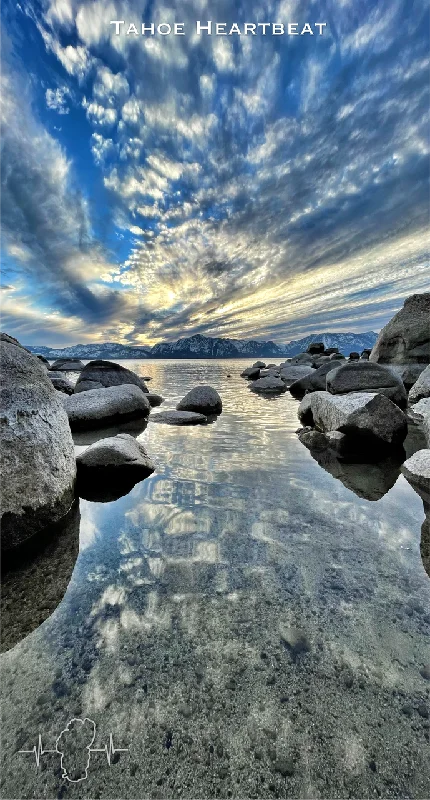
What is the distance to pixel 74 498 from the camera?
4.85m

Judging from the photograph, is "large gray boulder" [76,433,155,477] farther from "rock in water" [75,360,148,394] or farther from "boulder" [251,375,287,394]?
"boulder" [251,375,287,394]

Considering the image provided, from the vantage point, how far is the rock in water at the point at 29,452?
3.60m

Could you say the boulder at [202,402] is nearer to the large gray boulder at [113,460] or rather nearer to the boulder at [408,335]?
the large gray boulder at [113,460]

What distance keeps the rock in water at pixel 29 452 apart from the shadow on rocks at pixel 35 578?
0.74 feet

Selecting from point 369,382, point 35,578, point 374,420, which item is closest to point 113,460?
point 35,578

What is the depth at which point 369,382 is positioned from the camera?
10156 mm

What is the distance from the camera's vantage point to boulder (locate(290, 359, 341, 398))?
58.0 ft

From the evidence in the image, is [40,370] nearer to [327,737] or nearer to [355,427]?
[327,737]

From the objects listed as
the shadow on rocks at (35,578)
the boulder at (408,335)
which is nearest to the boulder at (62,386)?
the shadow on rocks at (35,578)

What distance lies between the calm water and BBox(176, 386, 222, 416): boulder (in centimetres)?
837


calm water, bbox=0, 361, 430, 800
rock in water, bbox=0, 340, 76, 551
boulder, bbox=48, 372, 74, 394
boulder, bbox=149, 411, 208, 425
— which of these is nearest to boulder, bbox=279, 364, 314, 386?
boulder, bbox=48, 372, 74, 394

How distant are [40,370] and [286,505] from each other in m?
4.16

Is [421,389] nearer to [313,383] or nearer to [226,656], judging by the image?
[313,383]

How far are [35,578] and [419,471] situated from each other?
5479mm
